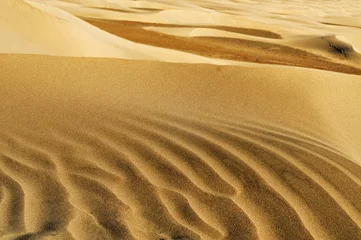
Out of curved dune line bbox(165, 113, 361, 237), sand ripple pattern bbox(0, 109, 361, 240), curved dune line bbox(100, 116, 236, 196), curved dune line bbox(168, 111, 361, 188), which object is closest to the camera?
sand ripple pattern bbox(0, 109, 361, 240)

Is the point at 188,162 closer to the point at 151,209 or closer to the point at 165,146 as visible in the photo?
the point at 165,146

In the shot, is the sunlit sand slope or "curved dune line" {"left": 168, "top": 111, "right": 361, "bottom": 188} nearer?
the sunlit sand slope

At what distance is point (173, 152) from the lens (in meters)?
3.51

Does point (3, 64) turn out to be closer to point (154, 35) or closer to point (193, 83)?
point (193, 83)

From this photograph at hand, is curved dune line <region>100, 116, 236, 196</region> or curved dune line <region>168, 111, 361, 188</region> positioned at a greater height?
curved dune line <region>168, 111, 361, 188</region>

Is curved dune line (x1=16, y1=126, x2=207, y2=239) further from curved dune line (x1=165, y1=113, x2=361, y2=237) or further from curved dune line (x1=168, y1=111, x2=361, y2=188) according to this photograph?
curved dune line (x1=168, y1=111, x2=361, y2=188)

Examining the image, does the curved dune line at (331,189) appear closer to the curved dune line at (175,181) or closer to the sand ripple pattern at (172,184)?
the sand ripple pattern at (172,184)

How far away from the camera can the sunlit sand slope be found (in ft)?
8.64

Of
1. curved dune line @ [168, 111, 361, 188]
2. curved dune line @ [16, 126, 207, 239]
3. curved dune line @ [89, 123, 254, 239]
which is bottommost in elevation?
curved dune line @ [16, 126, 207, 239]

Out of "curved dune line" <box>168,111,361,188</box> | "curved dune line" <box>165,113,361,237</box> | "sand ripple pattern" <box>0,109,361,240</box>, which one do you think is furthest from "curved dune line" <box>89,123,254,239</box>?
"curved dune line" <box>168,111,361,188</box>

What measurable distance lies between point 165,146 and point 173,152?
0.11 m

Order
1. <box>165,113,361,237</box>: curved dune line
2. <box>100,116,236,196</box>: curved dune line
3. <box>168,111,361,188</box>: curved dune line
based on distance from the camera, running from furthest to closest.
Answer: <box>168,111,361,188</box>: curved dune line
<box>100,116,236,196</box>: curved dune line
<box>165,113,361,237</box>: curved dune line

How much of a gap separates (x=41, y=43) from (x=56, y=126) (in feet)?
8.46

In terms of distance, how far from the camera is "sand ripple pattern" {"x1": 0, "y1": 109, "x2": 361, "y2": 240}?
2.56m
